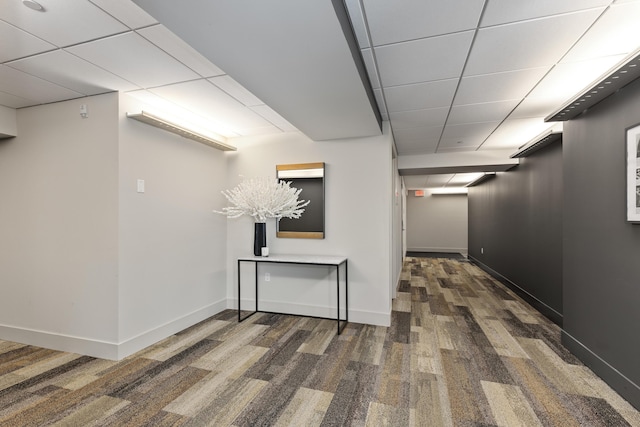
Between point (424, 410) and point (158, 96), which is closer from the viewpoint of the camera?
point (424, 410)

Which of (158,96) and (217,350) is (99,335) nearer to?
(217,350)

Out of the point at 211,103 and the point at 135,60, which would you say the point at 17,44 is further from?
the point at 211,103

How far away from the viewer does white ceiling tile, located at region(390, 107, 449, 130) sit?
3058 mm

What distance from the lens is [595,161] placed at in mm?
2281

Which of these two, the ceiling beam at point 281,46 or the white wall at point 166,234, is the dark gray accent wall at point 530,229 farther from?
the white wall at point 166,234

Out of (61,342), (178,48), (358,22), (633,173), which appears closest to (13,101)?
(178,48)

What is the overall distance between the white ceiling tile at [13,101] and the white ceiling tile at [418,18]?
10.2 feet

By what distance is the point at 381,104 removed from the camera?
2.86 meters

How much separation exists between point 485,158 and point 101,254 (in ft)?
17.2

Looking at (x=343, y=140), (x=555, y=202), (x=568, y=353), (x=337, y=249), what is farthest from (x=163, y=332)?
(x=555, y=202)

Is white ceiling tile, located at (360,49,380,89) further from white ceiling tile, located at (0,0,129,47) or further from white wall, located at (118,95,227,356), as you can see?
white wall, located at (118,95,227,356)

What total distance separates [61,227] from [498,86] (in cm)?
402

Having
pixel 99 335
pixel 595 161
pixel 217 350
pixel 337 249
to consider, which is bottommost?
pixel 217 350

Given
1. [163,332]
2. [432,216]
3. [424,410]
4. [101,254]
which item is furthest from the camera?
[432,216]
